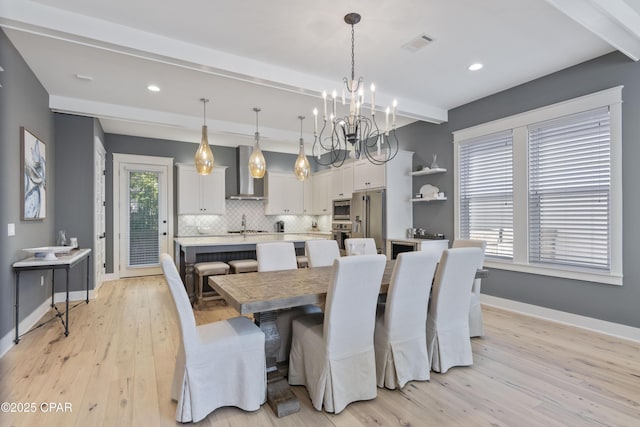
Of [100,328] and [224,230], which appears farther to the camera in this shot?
[224,230]

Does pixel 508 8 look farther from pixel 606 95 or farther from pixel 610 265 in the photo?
pixel 610 265

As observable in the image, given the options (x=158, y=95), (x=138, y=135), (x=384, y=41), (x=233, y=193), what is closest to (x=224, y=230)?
(x=233, y=193)

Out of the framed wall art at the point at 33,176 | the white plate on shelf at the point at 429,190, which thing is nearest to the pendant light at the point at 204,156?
the framed wall art at the point at 33,176

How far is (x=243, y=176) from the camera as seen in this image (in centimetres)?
729

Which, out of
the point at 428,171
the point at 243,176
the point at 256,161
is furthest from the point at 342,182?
the point at 256,161

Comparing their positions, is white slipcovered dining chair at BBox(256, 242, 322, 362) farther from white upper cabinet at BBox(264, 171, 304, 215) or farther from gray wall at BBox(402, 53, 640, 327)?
white upper cabinet at BBox(264, 171, 304, 215)

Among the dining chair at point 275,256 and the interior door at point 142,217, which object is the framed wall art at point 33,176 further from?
the dining chair at point 275,256

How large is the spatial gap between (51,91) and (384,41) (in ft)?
13.7

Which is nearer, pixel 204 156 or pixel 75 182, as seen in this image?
pixel 204 156

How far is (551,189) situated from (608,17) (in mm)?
1891

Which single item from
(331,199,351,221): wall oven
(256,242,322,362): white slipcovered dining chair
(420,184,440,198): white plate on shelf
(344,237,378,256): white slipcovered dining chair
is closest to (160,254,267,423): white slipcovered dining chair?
(256,242,322,362): white slipcovered dining chair

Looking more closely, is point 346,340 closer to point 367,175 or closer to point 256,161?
point 256,161

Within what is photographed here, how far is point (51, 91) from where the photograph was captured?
4.15 metres

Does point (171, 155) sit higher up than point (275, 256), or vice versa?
point (171, 155)
